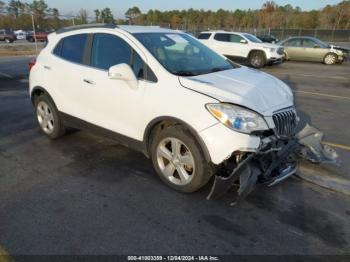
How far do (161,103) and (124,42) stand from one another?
3.48 ft

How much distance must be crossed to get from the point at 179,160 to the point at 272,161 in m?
1.02

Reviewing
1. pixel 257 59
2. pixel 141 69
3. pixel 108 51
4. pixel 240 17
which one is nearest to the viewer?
pixel 141 69

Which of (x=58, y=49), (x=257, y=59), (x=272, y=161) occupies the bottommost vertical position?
(x=257, y=59)

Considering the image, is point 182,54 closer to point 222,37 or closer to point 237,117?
point 237,117

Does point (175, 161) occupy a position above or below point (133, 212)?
above

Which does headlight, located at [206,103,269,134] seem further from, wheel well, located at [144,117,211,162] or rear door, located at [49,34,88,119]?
rear door, located at [49,34,88,119]

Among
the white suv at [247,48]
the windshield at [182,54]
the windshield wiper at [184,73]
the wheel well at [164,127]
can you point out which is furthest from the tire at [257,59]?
the wheel well at [164,127]

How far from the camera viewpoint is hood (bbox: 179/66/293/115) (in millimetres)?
3443

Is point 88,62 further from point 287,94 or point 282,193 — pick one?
point 282,193

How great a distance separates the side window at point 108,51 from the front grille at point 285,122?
1.94 metres

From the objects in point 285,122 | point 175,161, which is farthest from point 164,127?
point 285,122

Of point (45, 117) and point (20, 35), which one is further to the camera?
point (20, 35)

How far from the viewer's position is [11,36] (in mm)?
42750

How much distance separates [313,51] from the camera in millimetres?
19234
